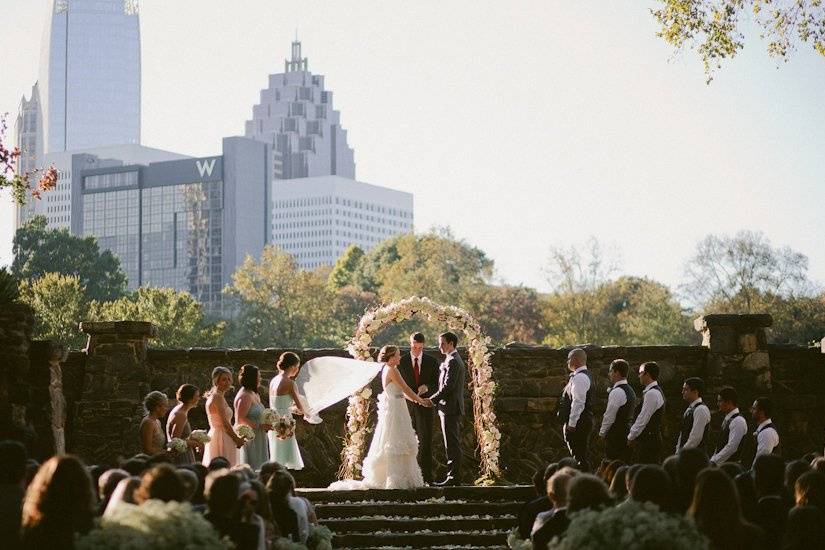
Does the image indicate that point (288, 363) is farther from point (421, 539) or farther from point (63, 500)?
point (63, 500)

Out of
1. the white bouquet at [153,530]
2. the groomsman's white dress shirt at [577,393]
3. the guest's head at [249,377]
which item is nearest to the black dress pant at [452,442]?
the groomsman's white dress shirt at [577,393]

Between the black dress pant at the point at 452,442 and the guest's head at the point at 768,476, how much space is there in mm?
6121

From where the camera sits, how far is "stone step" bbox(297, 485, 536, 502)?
14961mm

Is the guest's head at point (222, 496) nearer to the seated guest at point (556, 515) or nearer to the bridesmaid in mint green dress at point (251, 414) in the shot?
the seated guest at point (556, 515)

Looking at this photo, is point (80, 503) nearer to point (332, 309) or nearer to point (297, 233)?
point (332, 309)

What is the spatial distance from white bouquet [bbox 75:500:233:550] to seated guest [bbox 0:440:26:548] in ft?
2.18

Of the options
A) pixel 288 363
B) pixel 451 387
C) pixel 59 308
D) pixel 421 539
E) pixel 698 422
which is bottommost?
pixel 421 539

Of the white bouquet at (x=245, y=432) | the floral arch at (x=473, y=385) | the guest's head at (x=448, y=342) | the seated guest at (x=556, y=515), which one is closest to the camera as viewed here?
the seated guest at (x=556, y=515)

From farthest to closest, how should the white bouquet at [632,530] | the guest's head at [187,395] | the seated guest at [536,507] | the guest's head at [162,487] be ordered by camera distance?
the guest's head at [187,395] → the seated guest at [536,507] → the guest's head at [162,487] → the white bouquet at [632,530]

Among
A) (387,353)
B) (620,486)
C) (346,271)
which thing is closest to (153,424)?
(387,353)

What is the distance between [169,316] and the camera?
69.6 m

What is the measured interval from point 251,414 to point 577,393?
10.3ft

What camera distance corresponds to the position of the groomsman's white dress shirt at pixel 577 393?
1467 centimetres

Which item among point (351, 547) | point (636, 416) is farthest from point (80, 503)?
point (636, 416)
